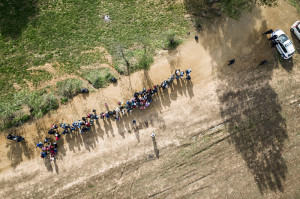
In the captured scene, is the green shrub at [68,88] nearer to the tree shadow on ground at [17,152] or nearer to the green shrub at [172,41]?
the tree shadow on ground at [17,152]

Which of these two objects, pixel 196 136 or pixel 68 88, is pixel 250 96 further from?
pixel 68 88

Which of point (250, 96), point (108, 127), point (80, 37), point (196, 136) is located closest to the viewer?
point (108, 127)

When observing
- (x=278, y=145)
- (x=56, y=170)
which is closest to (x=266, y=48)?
(x=278, y=145)

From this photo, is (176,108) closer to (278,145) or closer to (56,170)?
(278,145)

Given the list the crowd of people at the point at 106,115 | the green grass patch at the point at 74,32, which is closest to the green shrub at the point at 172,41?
the green grass patch at the point at 74,32

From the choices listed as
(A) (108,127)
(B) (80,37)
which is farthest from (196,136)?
(B) (80,37)
